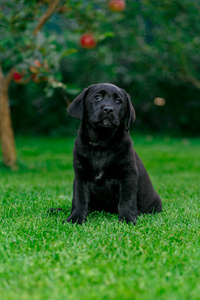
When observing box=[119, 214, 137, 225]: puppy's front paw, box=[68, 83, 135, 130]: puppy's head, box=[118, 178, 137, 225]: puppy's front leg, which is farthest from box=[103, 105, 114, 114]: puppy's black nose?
box=[119, 214, 137, 225]: puppy's front paw

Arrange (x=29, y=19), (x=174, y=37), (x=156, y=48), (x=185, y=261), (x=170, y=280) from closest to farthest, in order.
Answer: (x=170, y=280) < (x=185, y=261) < (x=29, y=19) < (x=174, y=37) < (x=156, y=48)

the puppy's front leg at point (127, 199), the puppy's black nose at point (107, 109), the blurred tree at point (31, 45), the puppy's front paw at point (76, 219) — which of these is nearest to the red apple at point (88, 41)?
the blurred tree at point (31, 45)

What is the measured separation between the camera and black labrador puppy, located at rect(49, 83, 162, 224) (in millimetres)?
3240

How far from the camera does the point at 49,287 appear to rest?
6.21ft

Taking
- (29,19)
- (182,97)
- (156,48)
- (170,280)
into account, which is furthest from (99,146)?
(182,97)

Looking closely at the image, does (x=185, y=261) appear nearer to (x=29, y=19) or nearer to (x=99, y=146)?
(x=99, y=146)

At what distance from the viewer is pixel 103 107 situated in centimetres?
329

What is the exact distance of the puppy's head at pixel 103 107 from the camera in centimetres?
328

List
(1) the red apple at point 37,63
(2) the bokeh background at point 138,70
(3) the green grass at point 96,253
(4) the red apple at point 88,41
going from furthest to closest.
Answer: (2) the bokeh background at point 138,70 → (4) the red apple at point 88,41 → (1) the red apple at point 37,63 → (3) the green grass at point 96,253

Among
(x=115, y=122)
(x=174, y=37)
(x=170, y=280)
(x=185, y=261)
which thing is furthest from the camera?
(x=174, y=37)

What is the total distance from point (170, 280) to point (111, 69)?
1387 centimetres

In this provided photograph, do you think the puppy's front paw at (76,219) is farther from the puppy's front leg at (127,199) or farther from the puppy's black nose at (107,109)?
the puppy's black nose at (107,109)

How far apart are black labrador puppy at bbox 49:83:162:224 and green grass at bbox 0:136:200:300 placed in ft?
0.54

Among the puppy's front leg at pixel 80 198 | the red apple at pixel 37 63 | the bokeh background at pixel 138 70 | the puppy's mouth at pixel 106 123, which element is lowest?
the bokeh background at pixel 138 70
